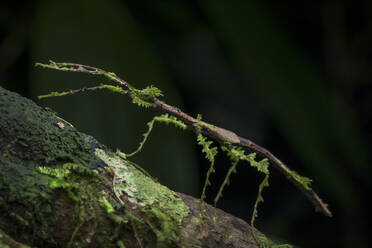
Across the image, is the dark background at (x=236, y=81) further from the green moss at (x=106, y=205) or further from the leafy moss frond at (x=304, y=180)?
the green moss at (x=106, y=205)

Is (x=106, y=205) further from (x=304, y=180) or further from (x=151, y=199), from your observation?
(x=304, y=180)

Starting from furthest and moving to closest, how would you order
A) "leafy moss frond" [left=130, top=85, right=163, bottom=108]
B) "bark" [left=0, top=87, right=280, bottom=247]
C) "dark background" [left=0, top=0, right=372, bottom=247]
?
"dark background" [left=0, top=0, right=372, bottom=247], "leafy moss frond" [left=130, top=85, right=163, bottom=108], "bark" [left=0, top=87, right=280, bottom=247]

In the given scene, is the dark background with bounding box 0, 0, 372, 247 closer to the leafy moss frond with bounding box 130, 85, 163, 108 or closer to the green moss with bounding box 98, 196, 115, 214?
the leafy moss frond with bounding box 130, 85, 163, 108

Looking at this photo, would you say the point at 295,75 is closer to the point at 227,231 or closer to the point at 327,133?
the point at 327,133

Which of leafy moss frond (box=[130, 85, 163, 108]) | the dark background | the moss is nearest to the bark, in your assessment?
the moss

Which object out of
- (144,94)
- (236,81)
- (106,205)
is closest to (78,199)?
(106,205)
